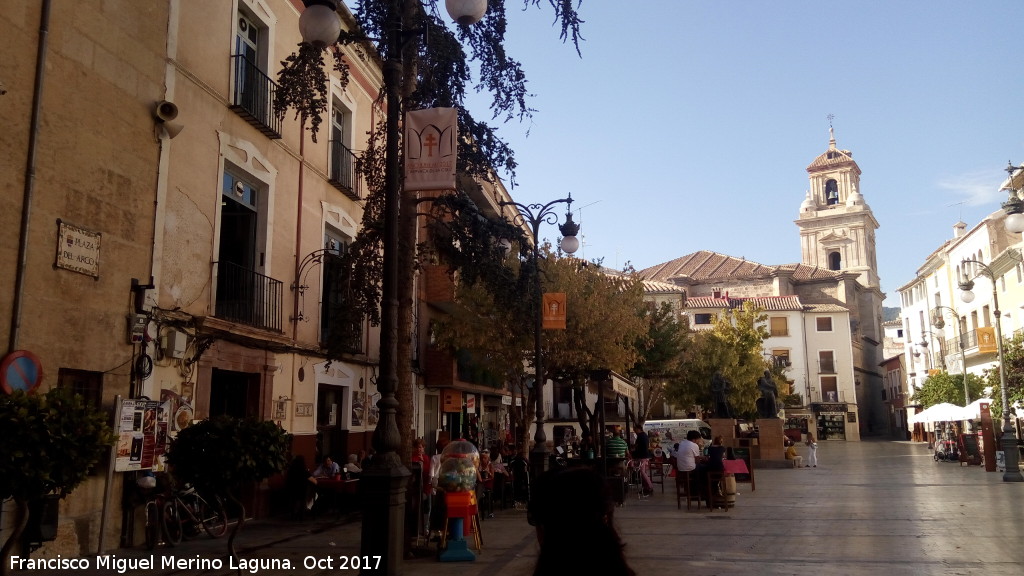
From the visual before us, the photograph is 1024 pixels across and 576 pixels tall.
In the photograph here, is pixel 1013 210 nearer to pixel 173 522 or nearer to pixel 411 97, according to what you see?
pixel 411 97

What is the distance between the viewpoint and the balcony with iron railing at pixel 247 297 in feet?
42.6

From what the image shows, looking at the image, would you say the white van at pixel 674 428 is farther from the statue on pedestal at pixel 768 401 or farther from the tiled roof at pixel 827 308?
the tiled roof at pixel 827 308

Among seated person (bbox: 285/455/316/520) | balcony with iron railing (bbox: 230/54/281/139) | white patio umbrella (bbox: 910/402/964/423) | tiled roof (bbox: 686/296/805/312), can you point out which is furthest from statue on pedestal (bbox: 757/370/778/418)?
tiled roof (bbox: 686/296/805/312)

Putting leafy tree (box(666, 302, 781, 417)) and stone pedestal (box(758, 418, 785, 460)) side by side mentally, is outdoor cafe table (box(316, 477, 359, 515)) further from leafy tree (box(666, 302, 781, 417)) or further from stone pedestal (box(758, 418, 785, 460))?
leafy tree (box(666, 302, 781, 417))

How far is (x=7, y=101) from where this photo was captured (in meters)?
8.62

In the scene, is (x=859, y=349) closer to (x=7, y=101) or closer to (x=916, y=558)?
(x=916, y=558)

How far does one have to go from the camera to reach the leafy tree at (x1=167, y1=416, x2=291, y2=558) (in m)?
8.11

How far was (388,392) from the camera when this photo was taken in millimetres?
6789

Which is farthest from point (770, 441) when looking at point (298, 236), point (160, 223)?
point (160, 223)

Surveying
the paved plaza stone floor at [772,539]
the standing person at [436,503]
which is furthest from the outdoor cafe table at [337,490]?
the standing person at [436,503]

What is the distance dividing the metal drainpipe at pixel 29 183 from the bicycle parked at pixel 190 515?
127 inches

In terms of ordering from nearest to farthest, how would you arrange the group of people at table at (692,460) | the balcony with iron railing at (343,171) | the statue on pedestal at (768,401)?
the group of people at table at (692,460)
the balcony with iron railing at (343,171)
the statue on pedestal at (768,401)

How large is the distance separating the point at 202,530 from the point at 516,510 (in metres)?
6.58

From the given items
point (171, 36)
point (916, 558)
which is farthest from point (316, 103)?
point (916, 558)
